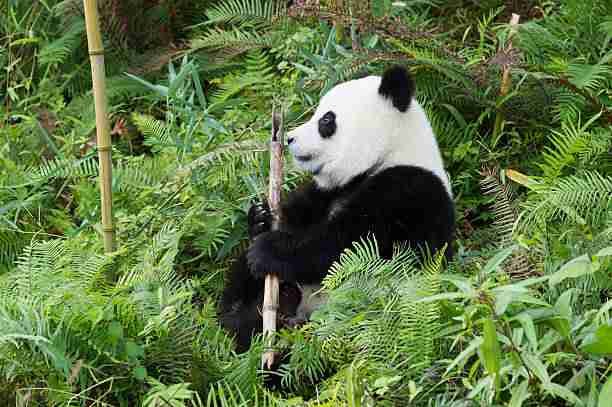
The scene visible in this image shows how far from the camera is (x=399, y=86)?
4512 millimetres

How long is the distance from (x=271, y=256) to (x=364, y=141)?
66 centimetres

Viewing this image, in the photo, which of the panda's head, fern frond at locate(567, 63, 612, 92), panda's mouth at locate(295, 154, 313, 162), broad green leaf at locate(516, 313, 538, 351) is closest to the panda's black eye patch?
the panda's head

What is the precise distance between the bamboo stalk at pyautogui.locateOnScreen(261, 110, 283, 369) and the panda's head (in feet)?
1.10

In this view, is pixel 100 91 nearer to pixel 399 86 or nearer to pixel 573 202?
pixel 399 86

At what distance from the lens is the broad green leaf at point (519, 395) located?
296cm

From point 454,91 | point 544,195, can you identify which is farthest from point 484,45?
point 544,195

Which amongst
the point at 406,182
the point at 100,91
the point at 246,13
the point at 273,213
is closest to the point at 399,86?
the point at 406,182

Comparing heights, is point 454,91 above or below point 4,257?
above

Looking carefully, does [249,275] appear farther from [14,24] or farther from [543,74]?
[14,24]

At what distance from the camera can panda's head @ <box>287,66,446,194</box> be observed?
456cm

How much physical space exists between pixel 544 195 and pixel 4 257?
3018 millimetres

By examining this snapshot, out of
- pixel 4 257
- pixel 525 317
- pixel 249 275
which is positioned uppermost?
pixel 525 317

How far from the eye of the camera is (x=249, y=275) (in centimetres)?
482

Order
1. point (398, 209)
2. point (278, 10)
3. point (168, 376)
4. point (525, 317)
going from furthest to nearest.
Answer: point (278, 10) → point (398, 209) → point (168, 376) → point (525, 317)
